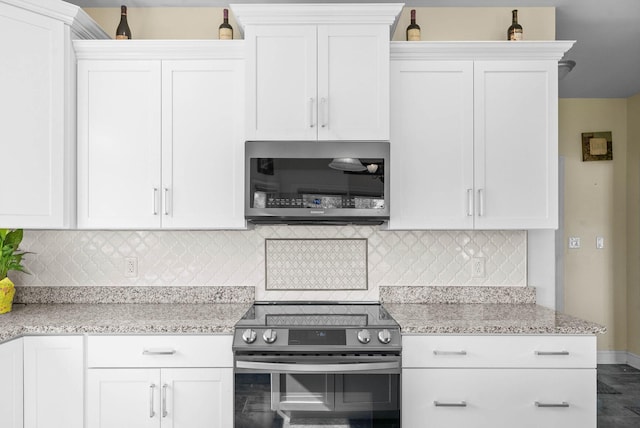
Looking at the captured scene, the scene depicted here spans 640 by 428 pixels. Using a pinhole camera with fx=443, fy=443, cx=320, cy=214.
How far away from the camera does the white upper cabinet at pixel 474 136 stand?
2.32m

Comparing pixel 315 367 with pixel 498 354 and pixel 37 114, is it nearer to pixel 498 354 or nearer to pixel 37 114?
pixel 498 354

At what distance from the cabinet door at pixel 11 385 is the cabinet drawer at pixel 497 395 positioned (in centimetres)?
171

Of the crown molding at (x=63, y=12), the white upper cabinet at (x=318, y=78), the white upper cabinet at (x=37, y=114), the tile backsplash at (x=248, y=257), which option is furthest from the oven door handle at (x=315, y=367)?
the crown molding at (x=63, y=12)

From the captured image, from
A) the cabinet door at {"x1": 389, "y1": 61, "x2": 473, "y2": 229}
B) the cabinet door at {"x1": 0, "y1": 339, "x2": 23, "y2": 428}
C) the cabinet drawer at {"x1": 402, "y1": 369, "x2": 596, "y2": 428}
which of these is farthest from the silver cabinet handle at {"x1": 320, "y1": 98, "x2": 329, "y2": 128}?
the cabinet door at {"x1": 0, "y1": 339, "x2": 23, "y2": 428}

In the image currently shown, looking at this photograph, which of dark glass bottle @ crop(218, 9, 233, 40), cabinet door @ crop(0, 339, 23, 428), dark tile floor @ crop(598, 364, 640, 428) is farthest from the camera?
dark tile floor @ crop(598, 364, 640, 428)

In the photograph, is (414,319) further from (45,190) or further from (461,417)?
(45,190)

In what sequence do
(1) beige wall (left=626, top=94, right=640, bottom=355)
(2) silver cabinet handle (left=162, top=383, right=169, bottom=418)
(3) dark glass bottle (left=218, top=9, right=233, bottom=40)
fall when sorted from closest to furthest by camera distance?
(2) silver cabinet handle (left=162, top=383, right=169, bottom=418), (3) dark glass bottle (left=218, top=9, right=233, bottom=40), (1) beige wall (left=626, top=94, right=640, bottom=355)

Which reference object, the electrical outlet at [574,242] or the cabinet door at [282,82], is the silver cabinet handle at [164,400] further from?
the electrical outlet at [574,242]

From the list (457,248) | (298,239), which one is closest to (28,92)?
(298,239)

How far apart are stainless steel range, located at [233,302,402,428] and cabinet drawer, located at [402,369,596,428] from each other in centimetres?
14

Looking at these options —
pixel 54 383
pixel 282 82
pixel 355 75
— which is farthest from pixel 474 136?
pixel 54 383

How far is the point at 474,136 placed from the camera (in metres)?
2.32

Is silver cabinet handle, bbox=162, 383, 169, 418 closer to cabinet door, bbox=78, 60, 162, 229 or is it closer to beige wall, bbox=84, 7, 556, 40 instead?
cabinet door, bbox=78, 60, 162, 229

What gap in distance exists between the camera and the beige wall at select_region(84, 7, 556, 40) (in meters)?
2.68
